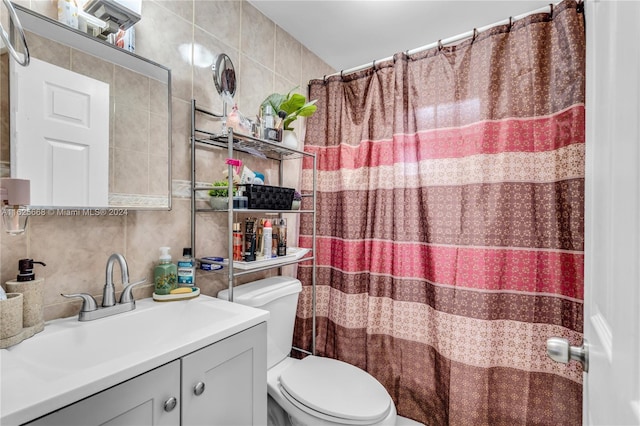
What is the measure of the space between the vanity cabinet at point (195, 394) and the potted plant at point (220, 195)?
55cm

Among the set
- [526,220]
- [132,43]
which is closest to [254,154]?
[132,43]

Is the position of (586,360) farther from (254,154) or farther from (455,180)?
(254,154)

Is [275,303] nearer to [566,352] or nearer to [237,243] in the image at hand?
[237,243]

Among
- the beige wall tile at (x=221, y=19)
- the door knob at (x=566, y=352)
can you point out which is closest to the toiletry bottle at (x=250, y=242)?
the beige wall tile at (x=221, y=19)

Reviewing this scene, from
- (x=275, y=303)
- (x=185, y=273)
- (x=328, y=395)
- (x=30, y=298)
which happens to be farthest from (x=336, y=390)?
(x=30, y=298)

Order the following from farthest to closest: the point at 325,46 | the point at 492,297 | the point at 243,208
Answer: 1. the point at 325,46
2. the point at 492,297
3. the point at 243,208

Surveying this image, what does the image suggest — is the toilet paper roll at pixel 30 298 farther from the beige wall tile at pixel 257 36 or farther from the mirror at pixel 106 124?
the beige wall tile at pixel 257 36

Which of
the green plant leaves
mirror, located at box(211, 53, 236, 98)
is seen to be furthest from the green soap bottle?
the green plant leaves

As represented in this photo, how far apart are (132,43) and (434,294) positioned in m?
1.76

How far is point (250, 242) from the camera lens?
1413 mm

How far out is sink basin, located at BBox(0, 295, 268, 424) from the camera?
1.89ft

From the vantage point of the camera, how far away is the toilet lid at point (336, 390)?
1162mm

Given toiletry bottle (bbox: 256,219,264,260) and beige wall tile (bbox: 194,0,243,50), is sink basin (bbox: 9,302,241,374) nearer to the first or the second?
toiletry bottle (bbox: 256,219,264,260)

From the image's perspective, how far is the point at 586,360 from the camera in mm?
577
